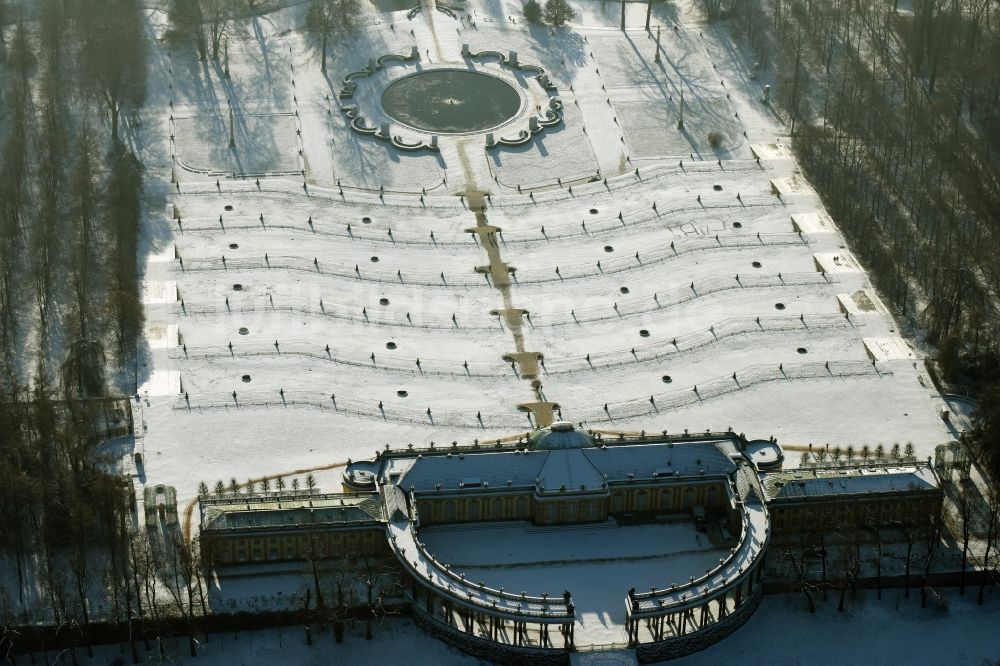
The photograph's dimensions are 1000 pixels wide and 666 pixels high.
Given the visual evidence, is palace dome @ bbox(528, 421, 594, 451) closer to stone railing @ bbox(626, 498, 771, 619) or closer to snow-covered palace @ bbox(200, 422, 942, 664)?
snow-covered palace @ bbox(200, 422, 942, 664)

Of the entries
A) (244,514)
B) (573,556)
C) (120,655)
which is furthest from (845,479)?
(120,655)

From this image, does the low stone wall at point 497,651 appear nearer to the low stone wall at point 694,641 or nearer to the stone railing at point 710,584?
the low stone wall at point 694,641

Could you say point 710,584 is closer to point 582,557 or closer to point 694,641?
point 694,641

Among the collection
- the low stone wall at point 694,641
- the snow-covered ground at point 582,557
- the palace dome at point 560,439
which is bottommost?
the low stone wall at point 694,641

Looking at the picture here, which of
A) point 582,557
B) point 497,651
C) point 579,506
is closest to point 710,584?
point 582,557

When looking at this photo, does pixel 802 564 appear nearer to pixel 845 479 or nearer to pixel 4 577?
pixel 845 479

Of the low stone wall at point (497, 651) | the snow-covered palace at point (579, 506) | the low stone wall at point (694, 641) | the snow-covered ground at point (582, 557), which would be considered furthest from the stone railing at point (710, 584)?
the low stone wall at point (497, 651)
